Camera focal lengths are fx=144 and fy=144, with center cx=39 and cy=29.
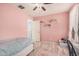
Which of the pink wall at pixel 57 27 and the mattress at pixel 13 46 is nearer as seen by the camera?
the mattress at pixel 13 46

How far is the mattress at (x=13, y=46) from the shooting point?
2045mm

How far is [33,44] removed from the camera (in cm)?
217

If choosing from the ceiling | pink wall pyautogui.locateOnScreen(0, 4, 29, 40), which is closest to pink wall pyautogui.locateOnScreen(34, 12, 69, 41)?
the ceiling

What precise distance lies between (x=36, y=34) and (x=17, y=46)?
34cm

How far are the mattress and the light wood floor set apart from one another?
6.1 inches

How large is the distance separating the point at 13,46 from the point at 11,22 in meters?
0.36

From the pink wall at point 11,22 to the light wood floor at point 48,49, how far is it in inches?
11.9

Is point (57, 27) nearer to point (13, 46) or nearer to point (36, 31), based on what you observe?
point (36, 31)

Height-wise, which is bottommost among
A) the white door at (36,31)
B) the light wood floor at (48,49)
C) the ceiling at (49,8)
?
the light wood floor at (48,49)

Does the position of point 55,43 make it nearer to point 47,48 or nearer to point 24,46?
point 47,48

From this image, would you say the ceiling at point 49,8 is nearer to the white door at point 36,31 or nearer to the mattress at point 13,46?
the white door at point 36,31

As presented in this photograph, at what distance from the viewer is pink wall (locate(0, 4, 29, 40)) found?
2.13 metres

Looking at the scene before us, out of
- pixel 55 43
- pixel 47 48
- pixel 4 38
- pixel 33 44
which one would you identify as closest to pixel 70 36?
pixel 55 43

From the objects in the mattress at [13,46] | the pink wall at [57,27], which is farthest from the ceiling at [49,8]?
the mattress at [13,46]
